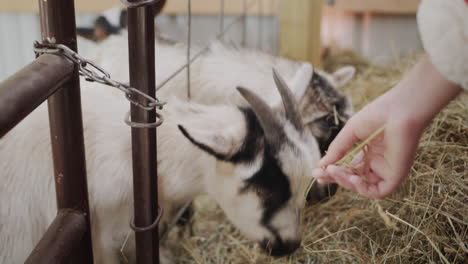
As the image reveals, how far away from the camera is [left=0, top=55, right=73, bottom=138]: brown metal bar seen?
3.34 feet

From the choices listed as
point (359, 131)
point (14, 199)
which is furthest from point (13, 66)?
point (359, 131)

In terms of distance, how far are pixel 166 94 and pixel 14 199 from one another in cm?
99

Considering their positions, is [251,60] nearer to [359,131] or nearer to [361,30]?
[359,131]

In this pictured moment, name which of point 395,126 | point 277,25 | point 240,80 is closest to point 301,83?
point 240,80

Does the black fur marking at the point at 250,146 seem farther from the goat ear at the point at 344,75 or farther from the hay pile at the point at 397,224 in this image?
the goat ear at the point at 344,75

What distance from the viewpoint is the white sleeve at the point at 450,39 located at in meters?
1.06

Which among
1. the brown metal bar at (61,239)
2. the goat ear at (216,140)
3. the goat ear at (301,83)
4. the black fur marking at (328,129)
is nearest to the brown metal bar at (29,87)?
the brown metal bar at (61,239)

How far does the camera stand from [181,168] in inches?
82.4

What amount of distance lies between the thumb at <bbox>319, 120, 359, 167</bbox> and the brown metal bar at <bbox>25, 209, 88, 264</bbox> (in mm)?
743

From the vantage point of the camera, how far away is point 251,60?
307 centimetres

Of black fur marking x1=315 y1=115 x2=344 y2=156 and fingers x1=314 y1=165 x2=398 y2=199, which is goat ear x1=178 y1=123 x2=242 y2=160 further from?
black fur marking x1=315 y1=115 x2=344 y2=156

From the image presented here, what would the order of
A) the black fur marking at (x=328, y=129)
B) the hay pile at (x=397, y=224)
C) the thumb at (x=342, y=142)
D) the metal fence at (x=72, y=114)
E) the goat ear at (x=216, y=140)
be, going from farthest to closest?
the black fur marking at (x=328, y=129)
the hay pile at (x=397, y=224)
the goat ear at (x=216, y=140)
the thumb at (x=342, y=142)
the metal fence at (x=72, y=114)

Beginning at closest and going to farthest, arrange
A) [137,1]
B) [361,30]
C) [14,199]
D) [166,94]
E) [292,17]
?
1. [137,1]
2. [14,199]
3. [166,94]
4. [292,17]
5. [361,30]

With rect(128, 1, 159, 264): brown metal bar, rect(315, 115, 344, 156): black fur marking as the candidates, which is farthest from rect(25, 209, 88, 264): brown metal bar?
rect(315, 115, 344, 156): black fur marking
